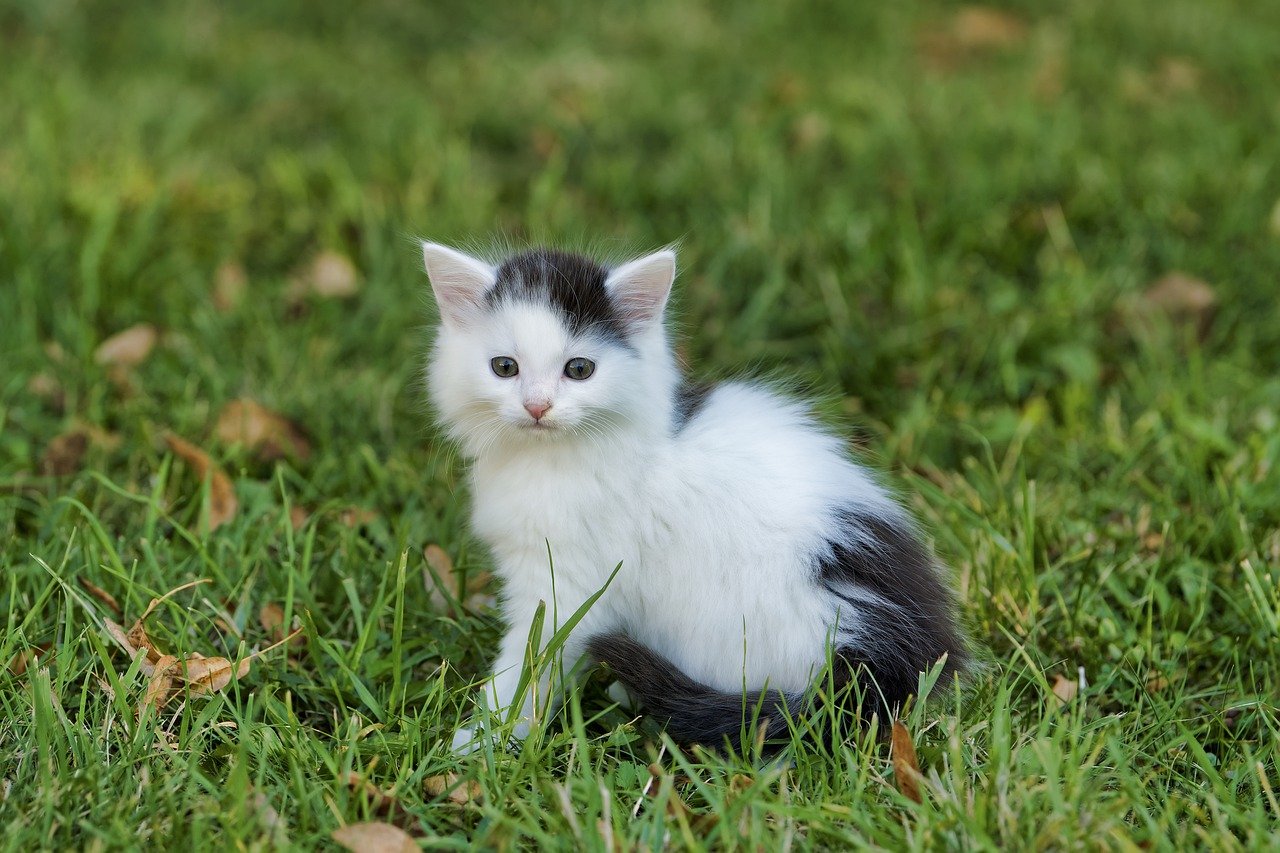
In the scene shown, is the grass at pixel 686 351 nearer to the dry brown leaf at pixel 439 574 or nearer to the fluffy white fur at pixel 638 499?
the dry brown leaf at pixel 439 574

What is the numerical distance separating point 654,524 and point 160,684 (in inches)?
44.1

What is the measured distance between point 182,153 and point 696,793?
13.5 feet

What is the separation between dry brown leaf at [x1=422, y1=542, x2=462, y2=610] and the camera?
3107 millimetres

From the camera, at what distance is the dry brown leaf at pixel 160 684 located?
2.56m

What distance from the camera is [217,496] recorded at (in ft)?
11.4

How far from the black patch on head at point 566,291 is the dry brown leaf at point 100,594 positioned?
1182 millimetres

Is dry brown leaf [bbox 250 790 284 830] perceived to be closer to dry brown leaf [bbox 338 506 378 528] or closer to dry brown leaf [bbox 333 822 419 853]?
dry brown leaf [bbox 333 822 419 853]

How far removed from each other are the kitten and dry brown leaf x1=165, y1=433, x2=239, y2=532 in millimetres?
978

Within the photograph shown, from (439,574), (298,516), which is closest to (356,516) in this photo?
(298,516)

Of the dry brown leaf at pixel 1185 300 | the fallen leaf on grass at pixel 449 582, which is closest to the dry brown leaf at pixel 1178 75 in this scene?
the dry brown leaf at pixel 1185 300

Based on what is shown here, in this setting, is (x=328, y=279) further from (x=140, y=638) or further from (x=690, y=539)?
(x=690, y=539)

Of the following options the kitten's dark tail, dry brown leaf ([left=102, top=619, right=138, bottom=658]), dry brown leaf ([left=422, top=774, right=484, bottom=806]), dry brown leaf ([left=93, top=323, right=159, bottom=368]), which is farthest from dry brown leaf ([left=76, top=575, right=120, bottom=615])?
dry brown leaf ([left=93, top=323, right=159, bottom=368])

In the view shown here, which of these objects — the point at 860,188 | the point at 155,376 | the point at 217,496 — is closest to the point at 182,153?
the point at 155,376

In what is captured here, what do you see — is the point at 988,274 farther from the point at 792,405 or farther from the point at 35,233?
the point at 35,233
